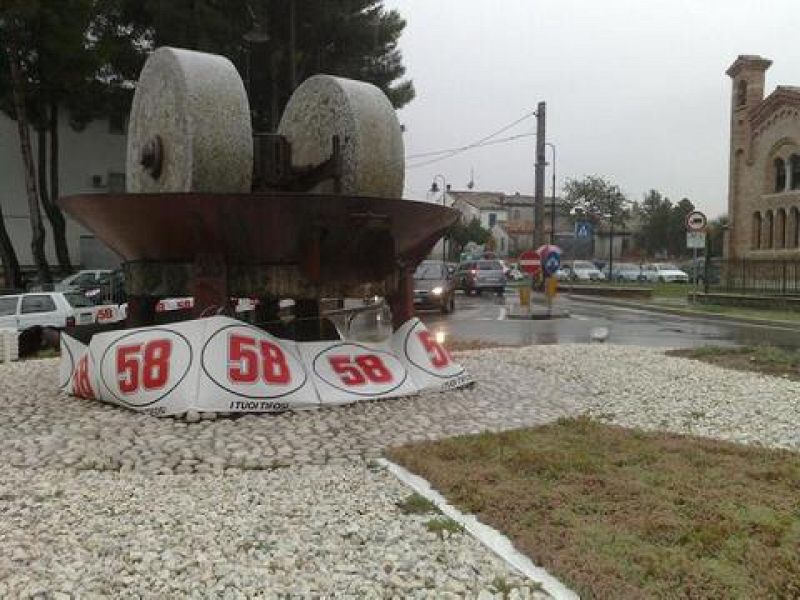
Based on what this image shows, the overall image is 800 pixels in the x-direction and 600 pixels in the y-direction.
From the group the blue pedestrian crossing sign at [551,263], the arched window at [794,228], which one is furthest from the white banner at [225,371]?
the arched window at [794,228]

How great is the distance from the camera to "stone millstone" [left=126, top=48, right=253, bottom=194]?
7184 millimetres

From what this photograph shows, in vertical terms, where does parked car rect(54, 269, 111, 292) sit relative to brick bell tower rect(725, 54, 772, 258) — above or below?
below

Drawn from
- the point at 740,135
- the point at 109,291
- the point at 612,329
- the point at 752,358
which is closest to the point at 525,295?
the point at 612,329

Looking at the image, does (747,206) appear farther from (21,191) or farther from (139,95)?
(139,95)

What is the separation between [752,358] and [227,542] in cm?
935

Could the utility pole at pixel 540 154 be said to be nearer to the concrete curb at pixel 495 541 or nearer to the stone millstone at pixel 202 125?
the stone millstone at pixel 202 125

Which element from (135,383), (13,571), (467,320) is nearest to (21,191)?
(467,320)

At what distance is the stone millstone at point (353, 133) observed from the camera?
7863 mm

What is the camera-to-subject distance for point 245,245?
6.53 meters

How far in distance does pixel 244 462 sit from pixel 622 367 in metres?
5.94

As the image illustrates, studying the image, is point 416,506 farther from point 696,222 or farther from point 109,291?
point 696,222

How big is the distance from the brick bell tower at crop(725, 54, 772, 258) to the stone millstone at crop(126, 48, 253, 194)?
1397 inches

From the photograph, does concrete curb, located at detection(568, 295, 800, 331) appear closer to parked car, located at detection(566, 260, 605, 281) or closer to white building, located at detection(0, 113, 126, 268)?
white building, located at detection(0, 113, 126, 268)

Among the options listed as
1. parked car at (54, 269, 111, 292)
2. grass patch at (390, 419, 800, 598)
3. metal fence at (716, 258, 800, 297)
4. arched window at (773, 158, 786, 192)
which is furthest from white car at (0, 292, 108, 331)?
arched window at (773, 158, 786, 192)
